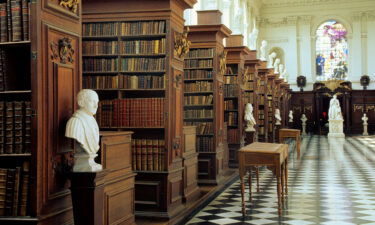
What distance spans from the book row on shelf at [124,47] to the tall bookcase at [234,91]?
192 inches

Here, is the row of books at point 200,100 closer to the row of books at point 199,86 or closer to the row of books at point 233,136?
the row of books at point 199,86

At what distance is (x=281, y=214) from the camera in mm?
6473

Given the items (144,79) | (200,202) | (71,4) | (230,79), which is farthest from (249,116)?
(71,4)

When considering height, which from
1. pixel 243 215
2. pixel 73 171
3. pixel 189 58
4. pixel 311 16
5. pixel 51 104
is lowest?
pixel 243 215

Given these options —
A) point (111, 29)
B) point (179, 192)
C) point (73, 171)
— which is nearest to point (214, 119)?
point (179, 192)

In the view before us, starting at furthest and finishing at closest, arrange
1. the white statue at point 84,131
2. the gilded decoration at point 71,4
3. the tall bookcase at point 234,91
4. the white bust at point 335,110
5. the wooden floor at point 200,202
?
1. the white bust at point 335,110
2. the tall bookcase at point 234,91
3. the wooden floor at point 200,202
4. the gilded decoration at point 71,4
5. the white statue at point 84,131

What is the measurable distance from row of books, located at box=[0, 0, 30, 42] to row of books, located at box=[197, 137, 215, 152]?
567cm

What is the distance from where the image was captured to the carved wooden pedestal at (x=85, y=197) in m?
3.90

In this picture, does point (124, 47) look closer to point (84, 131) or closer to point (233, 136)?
point (84, 131)

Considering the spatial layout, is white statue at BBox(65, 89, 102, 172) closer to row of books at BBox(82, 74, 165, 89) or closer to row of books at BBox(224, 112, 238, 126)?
row of books at BBox(82, 74, 165, 89)

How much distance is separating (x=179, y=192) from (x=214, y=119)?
8.54 feet

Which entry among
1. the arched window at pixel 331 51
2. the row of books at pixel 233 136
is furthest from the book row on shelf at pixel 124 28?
the arched window at pixel 331 51

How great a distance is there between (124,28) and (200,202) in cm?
277

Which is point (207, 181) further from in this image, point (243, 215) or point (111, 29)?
point (111, 29)
